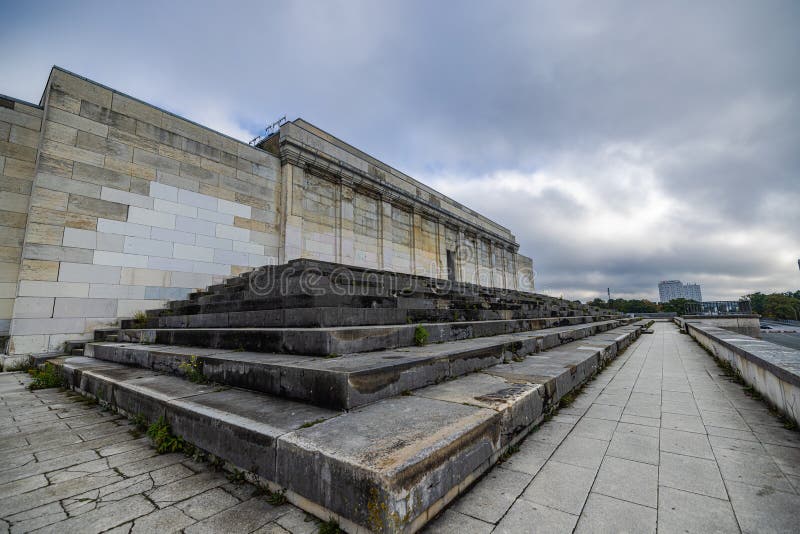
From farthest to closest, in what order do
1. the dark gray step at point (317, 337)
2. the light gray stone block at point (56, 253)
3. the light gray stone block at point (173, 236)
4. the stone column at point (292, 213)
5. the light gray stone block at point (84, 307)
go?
the stone column at point (292, 213), the light gray stone block at point (173, 236), the light gray stone block at point (84, 307), the light gray stone block at point (56, 253), the dark gray step at point (317, 337)

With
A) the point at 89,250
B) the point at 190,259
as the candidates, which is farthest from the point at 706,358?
the point at 89,250

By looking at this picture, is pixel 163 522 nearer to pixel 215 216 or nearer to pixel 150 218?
pixel 150 218

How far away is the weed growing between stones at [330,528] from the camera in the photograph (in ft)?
4.88

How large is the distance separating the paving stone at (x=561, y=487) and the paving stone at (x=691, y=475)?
0.44 m

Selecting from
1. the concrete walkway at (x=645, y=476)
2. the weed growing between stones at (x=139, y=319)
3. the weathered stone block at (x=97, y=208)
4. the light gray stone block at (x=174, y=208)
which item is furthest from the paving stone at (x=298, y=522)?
the light gray stone block at (x=174, y=208)

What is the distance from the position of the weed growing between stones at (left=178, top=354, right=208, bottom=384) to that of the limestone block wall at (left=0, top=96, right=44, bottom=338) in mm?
6183

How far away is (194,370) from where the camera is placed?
11.6 ft

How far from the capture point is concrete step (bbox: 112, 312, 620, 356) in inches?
130

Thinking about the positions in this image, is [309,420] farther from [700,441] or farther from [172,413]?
[700,441]

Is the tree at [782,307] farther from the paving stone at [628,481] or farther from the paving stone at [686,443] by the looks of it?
the paving stone at [628,481]

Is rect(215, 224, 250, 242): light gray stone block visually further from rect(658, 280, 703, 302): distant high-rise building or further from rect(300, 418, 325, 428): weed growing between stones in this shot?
rect(658, 280, 703, 302): distant high-rise building

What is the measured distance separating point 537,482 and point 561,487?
5.0 inches

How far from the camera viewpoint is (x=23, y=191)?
703 centimetres

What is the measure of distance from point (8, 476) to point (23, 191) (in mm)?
7964
